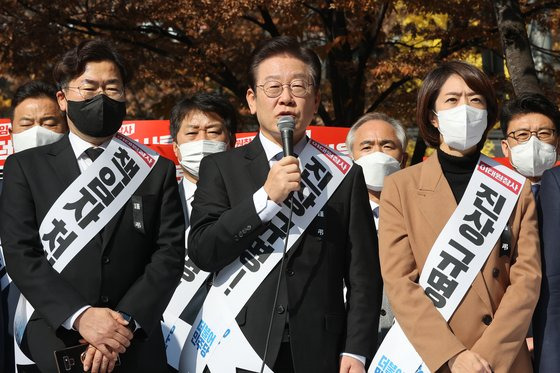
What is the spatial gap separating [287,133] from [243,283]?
2.23 ft

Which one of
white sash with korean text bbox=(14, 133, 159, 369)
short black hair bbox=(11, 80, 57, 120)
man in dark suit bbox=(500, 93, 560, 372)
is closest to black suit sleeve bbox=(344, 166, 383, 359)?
white sash with korean text bbox=(14, 133, 159, 369)

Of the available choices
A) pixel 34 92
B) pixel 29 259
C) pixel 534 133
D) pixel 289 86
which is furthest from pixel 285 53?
pixel 34 92

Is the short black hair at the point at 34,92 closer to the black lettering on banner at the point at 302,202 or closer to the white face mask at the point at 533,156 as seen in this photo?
the black lettering on banner at the point at 302,202

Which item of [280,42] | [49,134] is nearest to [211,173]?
[280,42]

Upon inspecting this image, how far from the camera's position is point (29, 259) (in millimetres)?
3605

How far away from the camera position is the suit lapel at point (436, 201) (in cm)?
369

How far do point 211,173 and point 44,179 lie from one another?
0.76 meters

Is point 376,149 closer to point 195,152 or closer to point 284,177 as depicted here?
point 195,152

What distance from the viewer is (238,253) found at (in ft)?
11.6

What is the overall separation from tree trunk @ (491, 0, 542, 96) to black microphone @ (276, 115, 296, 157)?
4.93 metres

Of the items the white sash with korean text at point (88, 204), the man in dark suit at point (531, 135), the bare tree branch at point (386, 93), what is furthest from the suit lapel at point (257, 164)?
the bare tree branch at point (386, 93)

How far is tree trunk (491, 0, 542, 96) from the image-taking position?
7.96 metres

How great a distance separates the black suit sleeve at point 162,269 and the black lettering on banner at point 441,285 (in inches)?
44.7

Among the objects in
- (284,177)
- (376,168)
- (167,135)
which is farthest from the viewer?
(167,135)
